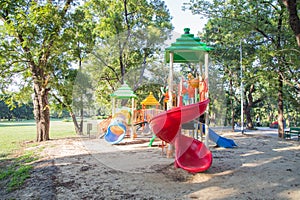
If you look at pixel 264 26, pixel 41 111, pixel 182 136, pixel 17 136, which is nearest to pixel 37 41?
pixel 41 111

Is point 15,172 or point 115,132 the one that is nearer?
point 15,172

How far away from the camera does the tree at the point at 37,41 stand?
970 centimetres

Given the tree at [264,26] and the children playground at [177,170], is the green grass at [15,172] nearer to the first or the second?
the children playground at [177,170]

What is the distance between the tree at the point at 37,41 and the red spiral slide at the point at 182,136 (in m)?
7.32

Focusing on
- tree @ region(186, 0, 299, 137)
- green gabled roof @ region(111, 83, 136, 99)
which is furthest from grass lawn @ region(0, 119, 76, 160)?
tree @ region(186, 0, 299, 137)

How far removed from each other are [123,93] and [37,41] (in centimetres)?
440

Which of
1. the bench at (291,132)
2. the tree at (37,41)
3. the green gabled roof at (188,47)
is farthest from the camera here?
the bench at (291,132)

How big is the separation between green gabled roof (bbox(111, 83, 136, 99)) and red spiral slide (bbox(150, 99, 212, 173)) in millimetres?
5945

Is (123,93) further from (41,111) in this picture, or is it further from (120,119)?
(41,111)

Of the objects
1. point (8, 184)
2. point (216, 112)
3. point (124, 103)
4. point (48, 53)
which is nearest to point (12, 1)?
point (48, 53)

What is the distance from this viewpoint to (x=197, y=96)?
7180 millimetres

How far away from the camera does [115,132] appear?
10.9 metres

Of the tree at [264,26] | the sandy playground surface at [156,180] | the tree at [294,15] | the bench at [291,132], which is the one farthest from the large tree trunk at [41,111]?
the bench at [291,132]

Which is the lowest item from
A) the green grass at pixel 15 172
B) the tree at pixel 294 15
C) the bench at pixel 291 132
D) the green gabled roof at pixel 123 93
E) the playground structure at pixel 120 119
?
the green grass at pixel 15 172
